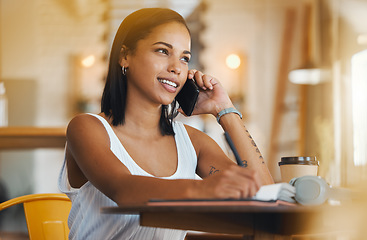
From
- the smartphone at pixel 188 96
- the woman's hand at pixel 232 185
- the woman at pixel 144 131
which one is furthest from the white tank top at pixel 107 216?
the woman's hand at pixel 232 185

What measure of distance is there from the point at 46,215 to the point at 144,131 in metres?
0.52

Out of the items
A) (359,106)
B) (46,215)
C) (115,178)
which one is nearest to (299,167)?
(115,178)

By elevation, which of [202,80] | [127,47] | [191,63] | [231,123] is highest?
[191,63]

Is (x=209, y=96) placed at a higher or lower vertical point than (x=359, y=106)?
higher

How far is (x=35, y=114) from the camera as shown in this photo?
5.45 m

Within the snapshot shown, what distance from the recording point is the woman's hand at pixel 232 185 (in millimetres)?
740

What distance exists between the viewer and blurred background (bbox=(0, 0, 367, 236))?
5.39m

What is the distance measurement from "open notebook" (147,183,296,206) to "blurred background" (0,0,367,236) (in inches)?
180

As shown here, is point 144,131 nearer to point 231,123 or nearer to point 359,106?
point 231,123

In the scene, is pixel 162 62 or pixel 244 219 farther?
pixel 162 62

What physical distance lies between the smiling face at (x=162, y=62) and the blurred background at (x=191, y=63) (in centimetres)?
407

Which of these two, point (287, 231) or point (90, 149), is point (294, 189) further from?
point (90, 149)

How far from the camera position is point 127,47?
140 cm

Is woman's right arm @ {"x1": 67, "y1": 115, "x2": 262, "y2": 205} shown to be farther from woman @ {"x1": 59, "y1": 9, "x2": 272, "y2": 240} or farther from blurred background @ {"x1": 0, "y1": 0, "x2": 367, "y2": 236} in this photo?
blurred background @ {"x1": 0, "y1": 0, "x2": 367, "y2": 236}
